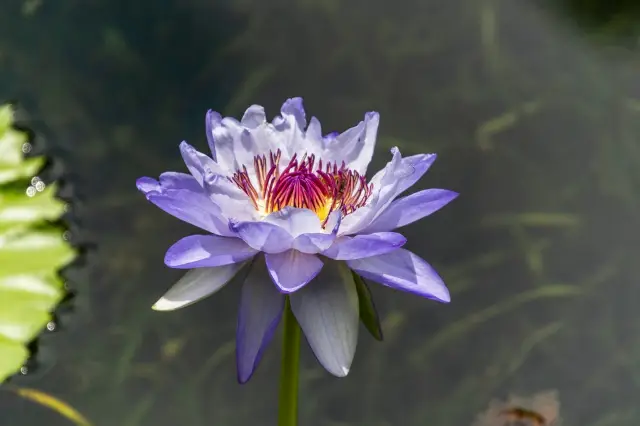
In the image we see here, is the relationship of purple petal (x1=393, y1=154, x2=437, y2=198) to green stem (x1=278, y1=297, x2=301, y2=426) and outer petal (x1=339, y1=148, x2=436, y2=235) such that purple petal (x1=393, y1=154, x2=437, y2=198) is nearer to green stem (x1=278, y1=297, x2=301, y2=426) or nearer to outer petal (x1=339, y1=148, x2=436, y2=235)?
outer petal (x1=339, y1=148, x2=436, y2=235)

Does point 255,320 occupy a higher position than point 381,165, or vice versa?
point 381,165

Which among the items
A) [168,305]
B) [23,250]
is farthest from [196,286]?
[23,250]

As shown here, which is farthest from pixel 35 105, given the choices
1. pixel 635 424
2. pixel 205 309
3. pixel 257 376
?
pixel 635 424

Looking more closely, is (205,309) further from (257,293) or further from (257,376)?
(257,293)

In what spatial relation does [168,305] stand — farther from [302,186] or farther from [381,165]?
[381,165]

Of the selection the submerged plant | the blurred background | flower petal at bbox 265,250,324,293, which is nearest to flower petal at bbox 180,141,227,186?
the submerged plant

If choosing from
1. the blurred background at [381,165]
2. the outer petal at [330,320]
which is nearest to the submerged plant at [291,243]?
the outer petal at [330,320]
